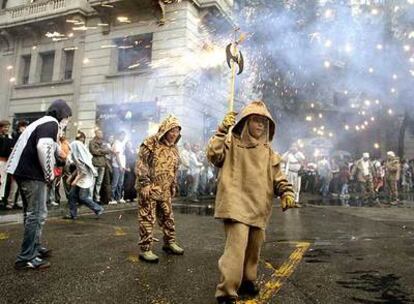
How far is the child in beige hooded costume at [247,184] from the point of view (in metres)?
3.41

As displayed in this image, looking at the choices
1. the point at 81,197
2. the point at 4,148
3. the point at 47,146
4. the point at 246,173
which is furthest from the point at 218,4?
the point at 246,173

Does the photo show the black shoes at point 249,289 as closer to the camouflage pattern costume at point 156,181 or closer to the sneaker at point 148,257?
the sneaker at point 148,257

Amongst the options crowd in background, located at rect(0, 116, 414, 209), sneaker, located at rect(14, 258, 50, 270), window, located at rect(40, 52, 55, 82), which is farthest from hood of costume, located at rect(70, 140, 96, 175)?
window, located at rect(40, 52, 55, 82)

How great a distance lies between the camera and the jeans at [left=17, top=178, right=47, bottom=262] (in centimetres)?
424

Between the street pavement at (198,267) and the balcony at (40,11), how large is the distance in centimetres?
1413

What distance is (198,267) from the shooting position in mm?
4520

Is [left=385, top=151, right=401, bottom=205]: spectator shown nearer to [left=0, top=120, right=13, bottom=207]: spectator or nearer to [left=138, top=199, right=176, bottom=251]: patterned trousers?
[left=138, top=199, right=176, bottom=251]: patterned trousers

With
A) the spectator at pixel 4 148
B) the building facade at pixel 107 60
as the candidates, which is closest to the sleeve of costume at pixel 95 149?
the spectator at pixel 4 148

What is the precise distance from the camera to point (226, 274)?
10.6ft

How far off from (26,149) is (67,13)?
16.7 meters

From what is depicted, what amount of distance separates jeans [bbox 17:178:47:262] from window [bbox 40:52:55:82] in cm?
1788

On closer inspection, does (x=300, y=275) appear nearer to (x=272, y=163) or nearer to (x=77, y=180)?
(x=272, y=163)

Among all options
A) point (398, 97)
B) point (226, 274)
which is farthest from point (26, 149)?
point (398, 97)

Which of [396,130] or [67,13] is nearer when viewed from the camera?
[67,13]
